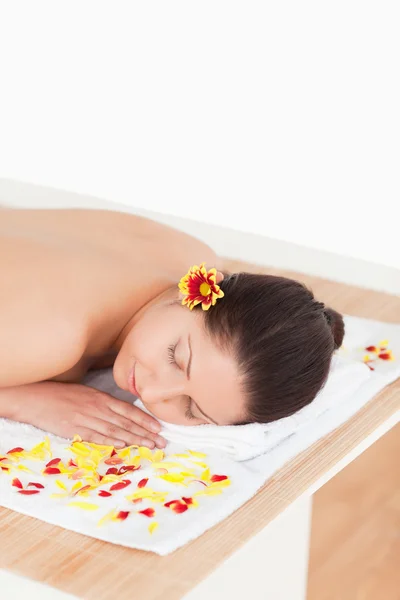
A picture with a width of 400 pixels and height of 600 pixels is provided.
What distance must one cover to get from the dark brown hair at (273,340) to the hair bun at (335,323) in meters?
0.05

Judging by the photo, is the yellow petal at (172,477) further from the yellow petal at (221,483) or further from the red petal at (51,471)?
the red petal at (51,471)

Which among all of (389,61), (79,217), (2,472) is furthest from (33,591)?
(389,61)

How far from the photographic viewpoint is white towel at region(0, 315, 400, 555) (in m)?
2.35

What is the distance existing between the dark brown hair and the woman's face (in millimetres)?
31

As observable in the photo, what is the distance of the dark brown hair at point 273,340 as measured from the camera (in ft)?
8.45

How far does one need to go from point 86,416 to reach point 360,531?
123 cm

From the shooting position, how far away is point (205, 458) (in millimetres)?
2672

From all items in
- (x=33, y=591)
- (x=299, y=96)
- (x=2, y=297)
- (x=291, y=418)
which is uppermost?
(x=299, y=96)

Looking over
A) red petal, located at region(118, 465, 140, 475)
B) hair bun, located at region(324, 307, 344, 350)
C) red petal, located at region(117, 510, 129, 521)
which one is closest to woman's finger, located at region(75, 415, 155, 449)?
red petal, located at region(118, 465, 140, 475)

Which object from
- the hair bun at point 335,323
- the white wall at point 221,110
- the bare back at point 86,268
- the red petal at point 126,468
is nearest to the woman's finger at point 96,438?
the red petal at point 126,468

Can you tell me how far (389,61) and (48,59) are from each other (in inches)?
65.4

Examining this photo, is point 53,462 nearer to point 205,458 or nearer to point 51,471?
point 51,471

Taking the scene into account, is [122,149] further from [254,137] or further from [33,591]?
[33,591]

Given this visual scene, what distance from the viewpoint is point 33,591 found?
2.18 meters
